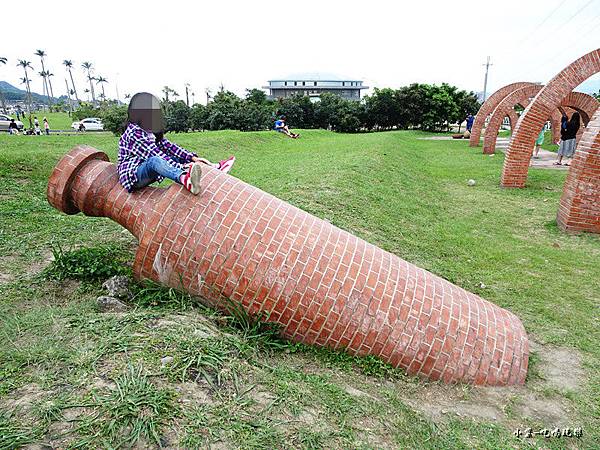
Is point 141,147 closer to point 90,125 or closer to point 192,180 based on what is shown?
point 192,180

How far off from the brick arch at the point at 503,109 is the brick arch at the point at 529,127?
8984 mm

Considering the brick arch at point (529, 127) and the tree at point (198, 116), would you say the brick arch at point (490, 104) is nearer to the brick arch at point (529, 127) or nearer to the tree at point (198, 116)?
the brick arch at point (529, 127)

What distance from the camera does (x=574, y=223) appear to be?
775 centimetres

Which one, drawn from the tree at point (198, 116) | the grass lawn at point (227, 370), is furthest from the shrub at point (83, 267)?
the tree at point (198, 116)

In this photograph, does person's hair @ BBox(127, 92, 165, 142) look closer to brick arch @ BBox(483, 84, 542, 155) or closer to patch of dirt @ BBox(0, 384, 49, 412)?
patch of dirt @ BBox(0, 384, 49, 412)

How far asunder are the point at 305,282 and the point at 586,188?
21.4 ft

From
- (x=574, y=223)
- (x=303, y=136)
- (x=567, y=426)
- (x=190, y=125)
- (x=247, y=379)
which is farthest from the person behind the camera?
(x=190, y=125)

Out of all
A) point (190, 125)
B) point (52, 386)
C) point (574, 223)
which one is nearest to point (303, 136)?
point (190, 125)

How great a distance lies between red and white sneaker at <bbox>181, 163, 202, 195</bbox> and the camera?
11.5 feet

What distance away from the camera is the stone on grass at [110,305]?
3.54 metres

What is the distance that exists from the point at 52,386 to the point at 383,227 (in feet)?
18.5

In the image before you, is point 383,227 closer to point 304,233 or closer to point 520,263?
point 520,263

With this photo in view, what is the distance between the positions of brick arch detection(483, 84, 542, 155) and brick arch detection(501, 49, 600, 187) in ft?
29.5

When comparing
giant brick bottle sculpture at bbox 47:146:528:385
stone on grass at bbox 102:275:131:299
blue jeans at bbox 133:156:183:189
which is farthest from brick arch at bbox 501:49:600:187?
stone on grass at bbox 102:275:131:299
